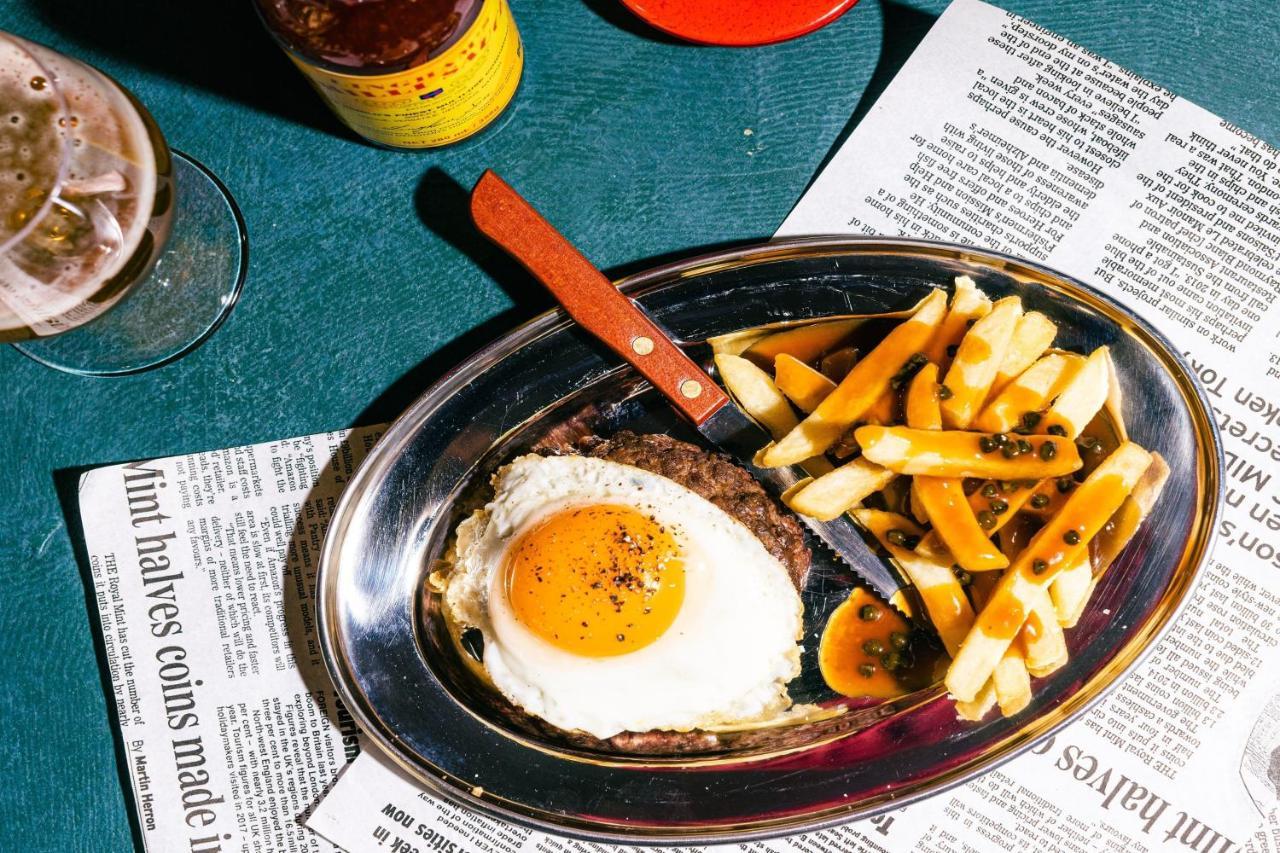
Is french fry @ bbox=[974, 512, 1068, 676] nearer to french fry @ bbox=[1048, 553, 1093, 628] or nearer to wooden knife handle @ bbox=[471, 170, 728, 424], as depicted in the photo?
french fry @ bbox=[1048, 553, 1093, 628]

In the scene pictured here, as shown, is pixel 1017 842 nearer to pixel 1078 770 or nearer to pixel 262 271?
pixel 1078 770

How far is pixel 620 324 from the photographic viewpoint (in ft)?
5.50

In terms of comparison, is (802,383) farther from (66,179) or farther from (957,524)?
(66,179)

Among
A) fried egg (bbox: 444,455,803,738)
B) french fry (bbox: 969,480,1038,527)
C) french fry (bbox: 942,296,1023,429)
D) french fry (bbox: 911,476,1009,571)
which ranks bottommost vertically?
fried egg (bbox: 444,455,803,738)

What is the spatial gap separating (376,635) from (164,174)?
877 mm

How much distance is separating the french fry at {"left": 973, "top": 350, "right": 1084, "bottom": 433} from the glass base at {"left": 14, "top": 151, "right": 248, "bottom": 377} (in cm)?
147

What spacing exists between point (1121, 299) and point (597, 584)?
46.4 inches

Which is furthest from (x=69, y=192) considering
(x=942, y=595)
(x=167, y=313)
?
(x=942, y=595)

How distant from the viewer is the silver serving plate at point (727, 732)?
66.1 inches

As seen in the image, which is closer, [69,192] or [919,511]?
[69,192]

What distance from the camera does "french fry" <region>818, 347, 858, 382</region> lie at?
171 centimetres

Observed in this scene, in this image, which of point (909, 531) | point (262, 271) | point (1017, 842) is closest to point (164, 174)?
point (262, 271)

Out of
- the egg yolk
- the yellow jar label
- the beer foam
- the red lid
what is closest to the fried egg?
the egg yolk

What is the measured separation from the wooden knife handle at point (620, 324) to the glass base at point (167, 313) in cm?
61
